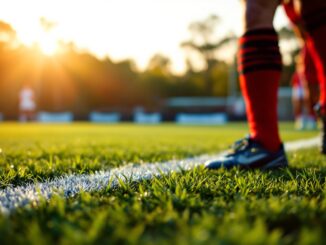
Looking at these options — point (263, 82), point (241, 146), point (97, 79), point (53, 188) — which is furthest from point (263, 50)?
point (97, 79)

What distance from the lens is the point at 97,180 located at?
1537 millimetres

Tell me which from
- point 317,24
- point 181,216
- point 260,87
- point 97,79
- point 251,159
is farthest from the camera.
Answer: point 97,79

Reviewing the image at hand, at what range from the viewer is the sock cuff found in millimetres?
2094

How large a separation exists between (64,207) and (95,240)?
31cm

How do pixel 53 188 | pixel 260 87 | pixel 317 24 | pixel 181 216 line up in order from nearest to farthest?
1. pixel 181 216
2. pixel 53 188
3. pixel 260 87
4. pixel 317 24

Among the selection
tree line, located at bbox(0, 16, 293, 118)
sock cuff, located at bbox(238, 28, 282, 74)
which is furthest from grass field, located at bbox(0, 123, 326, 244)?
tree line, located at bbox(0, 16, 293, 118)

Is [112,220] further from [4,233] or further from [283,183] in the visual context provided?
[283,183]

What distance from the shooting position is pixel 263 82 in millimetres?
2082

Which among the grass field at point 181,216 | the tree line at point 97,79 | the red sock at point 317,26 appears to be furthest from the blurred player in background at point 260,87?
the tree line at point 97,79

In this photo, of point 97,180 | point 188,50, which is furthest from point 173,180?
point 188,50

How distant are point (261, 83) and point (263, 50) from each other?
0.58 feet

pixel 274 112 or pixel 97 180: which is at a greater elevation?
pixel 274 112

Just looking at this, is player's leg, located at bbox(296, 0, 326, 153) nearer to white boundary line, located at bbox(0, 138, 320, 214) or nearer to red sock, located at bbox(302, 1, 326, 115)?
red sock, located at bbox(302, 1, 326, 115)

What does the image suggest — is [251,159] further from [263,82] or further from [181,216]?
[181,216]
